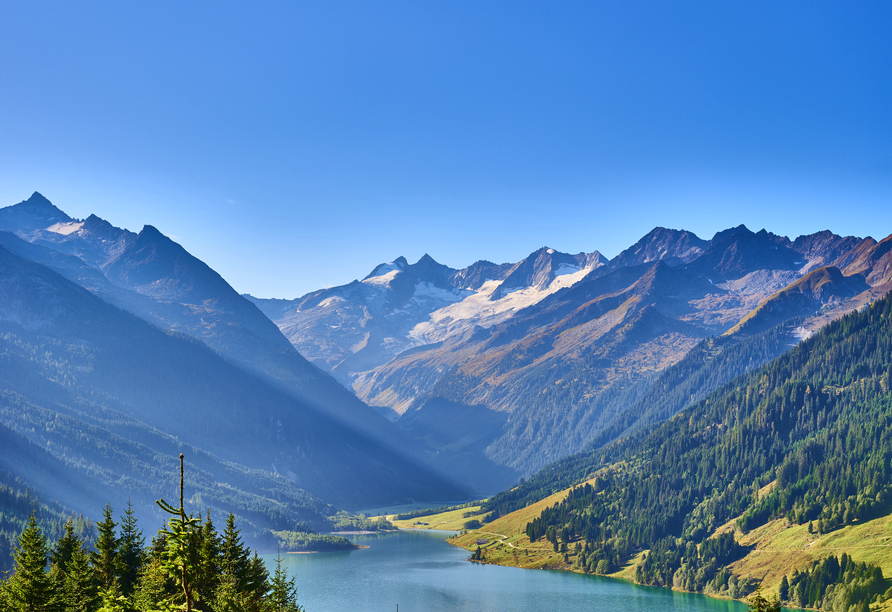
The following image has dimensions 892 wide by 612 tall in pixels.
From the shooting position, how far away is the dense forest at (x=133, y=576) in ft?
88.5

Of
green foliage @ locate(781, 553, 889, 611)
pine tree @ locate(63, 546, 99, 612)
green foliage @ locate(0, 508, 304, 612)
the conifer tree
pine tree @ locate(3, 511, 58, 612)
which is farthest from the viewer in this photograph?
green foliage @ locate(781, 553, 889, 611)

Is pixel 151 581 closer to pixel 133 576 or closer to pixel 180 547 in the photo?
pixel 133 576

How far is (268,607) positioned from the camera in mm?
73938

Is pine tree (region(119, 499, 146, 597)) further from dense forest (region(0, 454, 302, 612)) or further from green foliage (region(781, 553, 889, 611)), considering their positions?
green foliage (region(781, 553, 889, 611))

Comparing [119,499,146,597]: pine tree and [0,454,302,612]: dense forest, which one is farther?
[119,499,146,597]: pine tree

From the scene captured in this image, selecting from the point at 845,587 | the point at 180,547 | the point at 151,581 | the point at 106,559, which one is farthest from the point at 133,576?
the point at 845,587

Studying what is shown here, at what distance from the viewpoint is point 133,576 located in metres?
82.8

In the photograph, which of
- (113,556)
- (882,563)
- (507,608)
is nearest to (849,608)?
(882,563)

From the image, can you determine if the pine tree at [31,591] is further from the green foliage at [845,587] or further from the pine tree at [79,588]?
the green foliage at [845,587]

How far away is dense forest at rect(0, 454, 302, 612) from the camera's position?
26975mm

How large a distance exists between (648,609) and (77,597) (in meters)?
176

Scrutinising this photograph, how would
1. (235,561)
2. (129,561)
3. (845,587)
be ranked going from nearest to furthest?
(235,561) < (129,561) < (845,587)

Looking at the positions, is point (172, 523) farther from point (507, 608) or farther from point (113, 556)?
point (507, 608)

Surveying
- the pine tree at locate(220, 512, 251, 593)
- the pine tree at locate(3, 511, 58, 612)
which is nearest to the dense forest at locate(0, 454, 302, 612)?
the pine tree at locate(3, 511, 58, 612)
